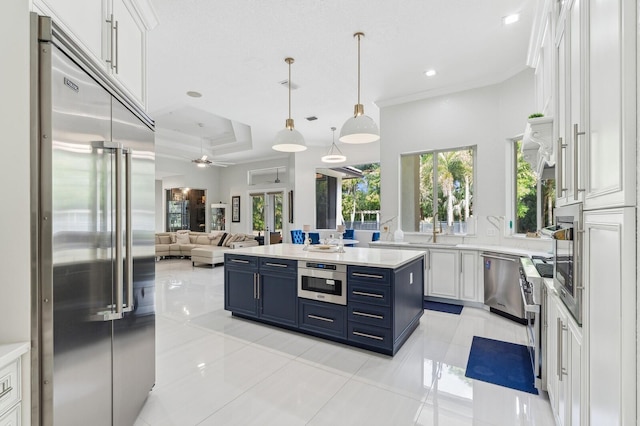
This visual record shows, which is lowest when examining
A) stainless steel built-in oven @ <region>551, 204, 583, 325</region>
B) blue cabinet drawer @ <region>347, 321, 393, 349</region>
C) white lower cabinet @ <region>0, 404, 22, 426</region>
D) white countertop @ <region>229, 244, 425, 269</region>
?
blue cabinet drawer @ <region>347, 321, 393, 349</region>

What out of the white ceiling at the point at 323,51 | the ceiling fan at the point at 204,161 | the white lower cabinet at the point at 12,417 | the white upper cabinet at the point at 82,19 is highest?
the white ceiling at the point at 323,51

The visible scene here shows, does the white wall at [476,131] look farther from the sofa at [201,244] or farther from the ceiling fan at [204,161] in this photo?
the ceiling fan at [204,161]

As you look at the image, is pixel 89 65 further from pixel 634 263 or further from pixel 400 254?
pixel 400 254

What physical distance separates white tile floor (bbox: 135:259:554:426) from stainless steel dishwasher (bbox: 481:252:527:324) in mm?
251

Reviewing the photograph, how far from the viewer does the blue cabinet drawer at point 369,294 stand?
279cm

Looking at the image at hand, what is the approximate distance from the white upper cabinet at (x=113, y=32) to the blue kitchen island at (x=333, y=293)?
6.95ft

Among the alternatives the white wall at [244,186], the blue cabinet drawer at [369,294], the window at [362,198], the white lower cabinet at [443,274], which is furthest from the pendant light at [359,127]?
the white wall at [244,186]

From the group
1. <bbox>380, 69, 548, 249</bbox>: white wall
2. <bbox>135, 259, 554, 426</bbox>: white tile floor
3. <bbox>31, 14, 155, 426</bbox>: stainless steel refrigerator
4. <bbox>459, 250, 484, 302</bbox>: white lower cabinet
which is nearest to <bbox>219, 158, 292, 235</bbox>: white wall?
<bbox>380, 69, 548, 249</bbox>: white wall

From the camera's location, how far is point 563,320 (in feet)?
5.09

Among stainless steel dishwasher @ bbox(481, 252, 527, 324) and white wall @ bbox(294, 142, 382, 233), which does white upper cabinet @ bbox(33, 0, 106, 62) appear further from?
white wall @ bbox(294, 142, 382, 233)

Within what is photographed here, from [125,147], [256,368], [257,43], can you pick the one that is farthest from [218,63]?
[256,368]

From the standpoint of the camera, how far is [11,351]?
101 cm

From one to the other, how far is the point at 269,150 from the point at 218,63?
16.4 ft

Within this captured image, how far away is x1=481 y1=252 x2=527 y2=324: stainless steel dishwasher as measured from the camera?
3715 mm
